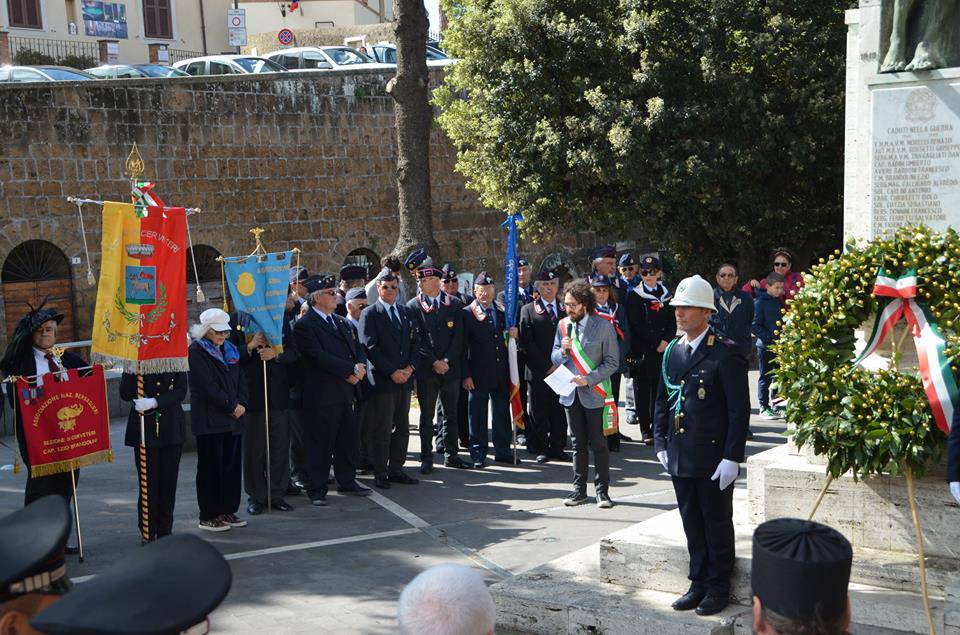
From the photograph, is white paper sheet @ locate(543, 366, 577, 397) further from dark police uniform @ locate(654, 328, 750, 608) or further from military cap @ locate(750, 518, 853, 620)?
military cap @ locate(750, 518, 853, 620)

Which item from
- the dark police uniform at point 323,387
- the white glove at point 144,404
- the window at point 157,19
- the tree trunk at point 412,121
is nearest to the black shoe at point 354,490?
the dark police uniform at point 323,387

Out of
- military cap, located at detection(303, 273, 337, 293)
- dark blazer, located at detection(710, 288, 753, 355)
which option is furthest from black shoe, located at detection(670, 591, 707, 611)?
dark blazer, located at detection(710, 288, 753, 355)

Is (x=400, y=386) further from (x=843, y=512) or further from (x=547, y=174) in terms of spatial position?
(x=547, y=174)

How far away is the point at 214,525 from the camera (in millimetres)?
8555

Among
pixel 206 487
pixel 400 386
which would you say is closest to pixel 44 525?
pixel 206 487

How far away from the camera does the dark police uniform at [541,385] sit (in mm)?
10945

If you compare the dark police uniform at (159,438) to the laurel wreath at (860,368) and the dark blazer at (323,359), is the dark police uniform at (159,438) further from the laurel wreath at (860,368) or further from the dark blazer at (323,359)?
the laurel wreath at (860,368)

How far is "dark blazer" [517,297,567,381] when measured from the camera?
11.0 m

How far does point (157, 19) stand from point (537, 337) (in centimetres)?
3333

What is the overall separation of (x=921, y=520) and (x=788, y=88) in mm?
12887

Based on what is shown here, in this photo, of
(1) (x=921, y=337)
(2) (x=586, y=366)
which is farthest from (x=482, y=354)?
(1) (x=921, y=337)

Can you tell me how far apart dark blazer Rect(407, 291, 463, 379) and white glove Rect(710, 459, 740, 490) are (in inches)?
190

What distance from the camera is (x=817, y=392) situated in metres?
6.30

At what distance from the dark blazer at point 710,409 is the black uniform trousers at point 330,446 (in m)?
3.94
